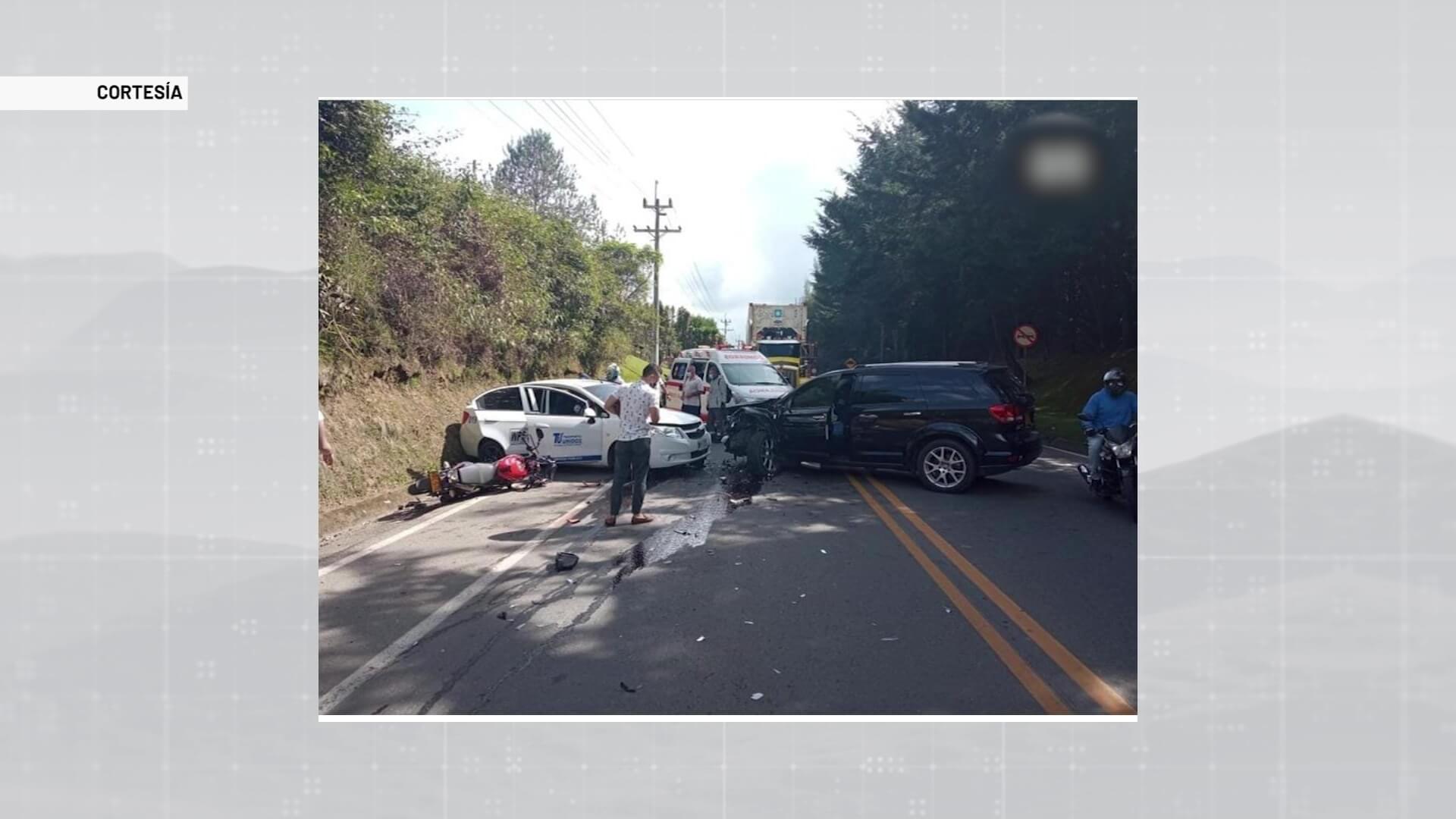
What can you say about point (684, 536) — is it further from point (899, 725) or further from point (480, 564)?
point (899, 725)

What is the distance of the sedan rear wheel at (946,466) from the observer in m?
9.82

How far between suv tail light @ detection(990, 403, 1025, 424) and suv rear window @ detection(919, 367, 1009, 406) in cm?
8

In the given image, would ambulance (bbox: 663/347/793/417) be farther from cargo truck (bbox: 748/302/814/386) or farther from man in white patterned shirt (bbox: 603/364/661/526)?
cargo truck (bbox: 748/302/814/386)

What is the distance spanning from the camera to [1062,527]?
7.93m

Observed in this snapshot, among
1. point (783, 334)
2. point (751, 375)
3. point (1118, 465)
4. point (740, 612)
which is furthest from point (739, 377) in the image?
point (783, 334)

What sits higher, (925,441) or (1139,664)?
(925,441)

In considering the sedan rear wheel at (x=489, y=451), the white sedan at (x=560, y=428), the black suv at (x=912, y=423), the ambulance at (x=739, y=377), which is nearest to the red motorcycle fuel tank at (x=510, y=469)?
the white sedan at (x=560, y=428)

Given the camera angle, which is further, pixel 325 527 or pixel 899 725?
pixel 325 527

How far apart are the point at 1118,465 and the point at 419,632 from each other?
7409 mm

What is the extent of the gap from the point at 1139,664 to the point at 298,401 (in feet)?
14.5

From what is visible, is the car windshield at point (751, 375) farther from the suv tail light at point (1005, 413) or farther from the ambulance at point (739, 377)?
the suv tail light at point (1005, 413)

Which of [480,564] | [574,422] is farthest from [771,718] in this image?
[574,422]

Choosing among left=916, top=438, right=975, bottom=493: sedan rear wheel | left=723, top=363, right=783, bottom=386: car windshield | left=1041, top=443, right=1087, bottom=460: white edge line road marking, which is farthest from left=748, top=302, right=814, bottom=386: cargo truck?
left=916, top=438, right=975, bottom=493: sedan rear wheel

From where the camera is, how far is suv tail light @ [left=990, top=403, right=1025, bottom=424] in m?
9.73
